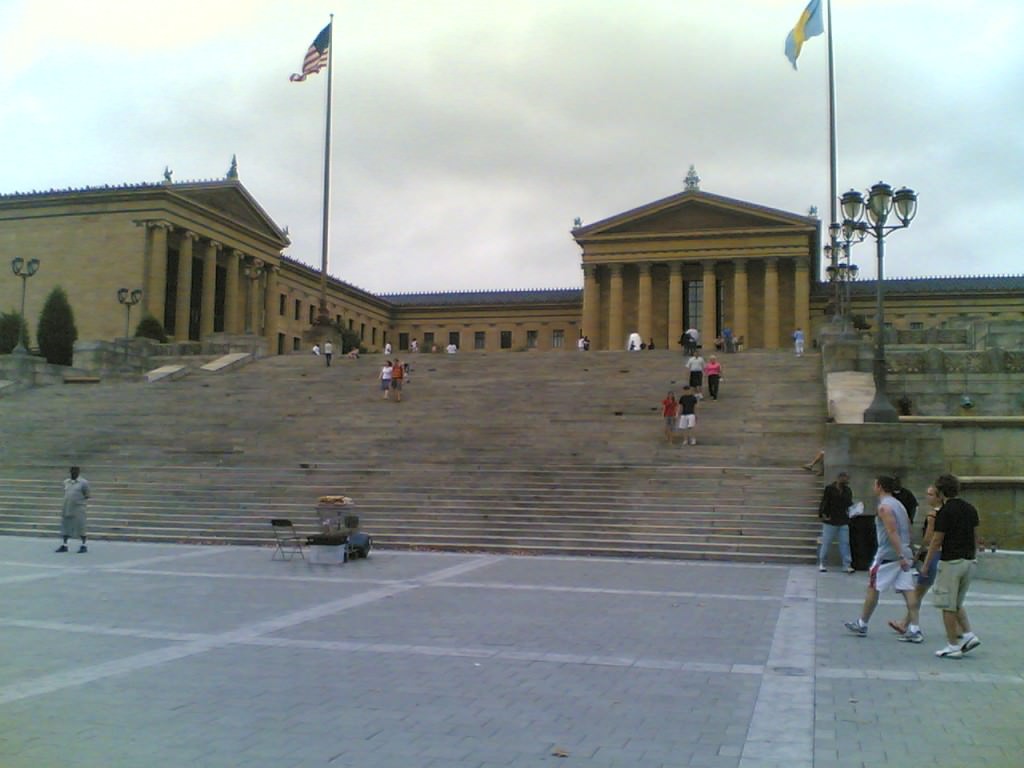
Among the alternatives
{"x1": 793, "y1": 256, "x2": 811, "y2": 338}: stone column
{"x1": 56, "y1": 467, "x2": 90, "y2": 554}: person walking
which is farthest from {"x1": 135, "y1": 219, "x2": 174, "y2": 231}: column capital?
{"x1": 56, "y1": 467, "x2": 90, "y2": 554}: person walking

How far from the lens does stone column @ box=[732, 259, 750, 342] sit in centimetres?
6838

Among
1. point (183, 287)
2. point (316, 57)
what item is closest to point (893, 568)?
point (316, 57)

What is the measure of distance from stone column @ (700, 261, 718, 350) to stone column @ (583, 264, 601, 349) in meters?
8.09

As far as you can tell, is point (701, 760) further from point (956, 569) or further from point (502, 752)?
point (956, 569)

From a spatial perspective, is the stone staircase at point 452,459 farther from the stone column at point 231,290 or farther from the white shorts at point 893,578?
the stone column at point 231,290

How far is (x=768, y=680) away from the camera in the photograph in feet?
25.4

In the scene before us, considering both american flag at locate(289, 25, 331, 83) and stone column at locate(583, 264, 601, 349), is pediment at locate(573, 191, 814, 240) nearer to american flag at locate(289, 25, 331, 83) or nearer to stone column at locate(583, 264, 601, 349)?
stone column at locate(583, 264, 601, 349)

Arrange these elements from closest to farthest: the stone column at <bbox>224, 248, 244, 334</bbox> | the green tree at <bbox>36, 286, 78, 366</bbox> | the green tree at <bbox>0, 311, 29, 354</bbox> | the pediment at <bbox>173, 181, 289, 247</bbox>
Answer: the green tree at <bbox>36, 286, 78, 366</bbox> → the green tree at <bbox>0, 311, 29, 354</bbox> → the pediment at <bbox>173, 181, 289, 247</bbox> → the stone column at <bbox>224, 248, 244, 334</bbox>

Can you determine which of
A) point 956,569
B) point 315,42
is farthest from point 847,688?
point 315,42

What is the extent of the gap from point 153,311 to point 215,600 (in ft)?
168

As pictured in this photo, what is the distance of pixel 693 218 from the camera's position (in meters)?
69.7

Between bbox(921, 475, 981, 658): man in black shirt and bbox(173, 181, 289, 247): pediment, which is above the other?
bbox(173, 181, 289, 247): pediment

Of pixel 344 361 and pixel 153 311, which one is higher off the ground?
pixel 153 311

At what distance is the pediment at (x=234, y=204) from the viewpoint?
61656mm
